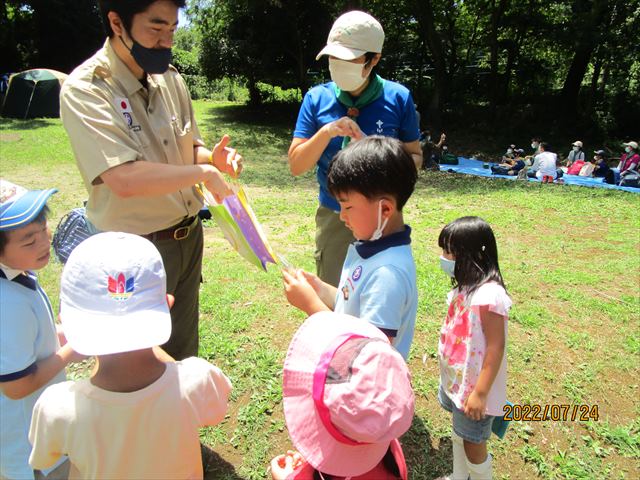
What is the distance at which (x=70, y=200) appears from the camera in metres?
7.88

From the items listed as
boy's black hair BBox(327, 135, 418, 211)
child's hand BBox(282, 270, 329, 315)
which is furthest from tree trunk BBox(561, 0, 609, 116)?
child's hand BBox(282, 270, 329, 315)

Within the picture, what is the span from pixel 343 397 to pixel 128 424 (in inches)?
23.5

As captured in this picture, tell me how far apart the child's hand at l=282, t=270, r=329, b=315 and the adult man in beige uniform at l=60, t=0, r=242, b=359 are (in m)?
0.53

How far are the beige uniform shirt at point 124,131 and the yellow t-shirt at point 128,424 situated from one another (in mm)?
872

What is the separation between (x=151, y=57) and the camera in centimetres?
188

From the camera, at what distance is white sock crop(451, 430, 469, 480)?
2.25 meters

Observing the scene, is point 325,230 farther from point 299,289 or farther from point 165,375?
point 165,375

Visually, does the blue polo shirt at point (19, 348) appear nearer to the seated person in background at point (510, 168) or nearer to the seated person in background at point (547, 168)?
the seated person in background at point (547, 168)

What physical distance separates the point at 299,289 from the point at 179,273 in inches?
33.1

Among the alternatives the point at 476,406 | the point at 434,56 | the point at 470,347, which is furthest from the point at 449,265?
the point at 434,56

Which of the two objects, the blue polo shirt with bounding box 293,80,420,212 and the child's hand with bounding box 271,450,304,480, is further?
the blue polo shirt with bounding box 293,80,420,212

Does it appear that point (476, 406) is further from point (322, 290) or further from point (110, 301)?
point (110, 301)

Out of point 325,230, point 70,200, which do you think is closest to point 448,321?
point 325,230

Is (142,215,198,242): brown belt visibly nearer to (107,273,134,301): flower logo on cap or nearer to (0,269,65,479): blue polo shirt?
(0,269,65,479): blue polo shirt
